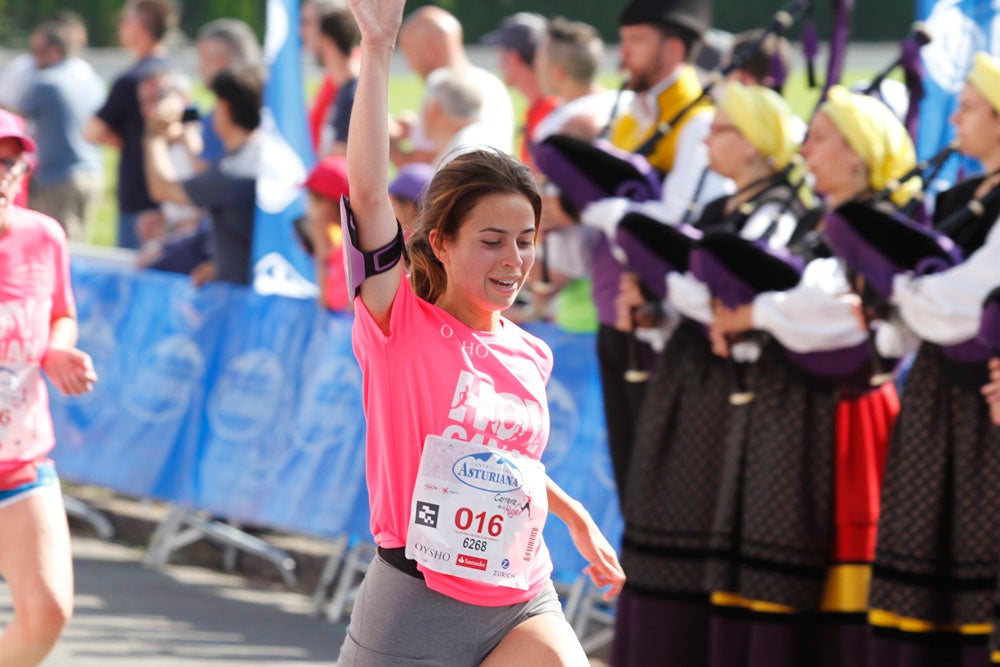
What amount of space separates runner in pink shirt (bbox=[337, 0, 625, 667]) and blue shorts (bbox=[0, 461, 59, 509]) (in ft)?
5.41

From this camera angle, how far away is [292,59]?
30.3 feet

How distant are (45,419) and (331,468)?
9.23 feet

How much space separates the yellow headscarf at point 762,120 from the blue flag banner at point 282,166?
9.74 ft

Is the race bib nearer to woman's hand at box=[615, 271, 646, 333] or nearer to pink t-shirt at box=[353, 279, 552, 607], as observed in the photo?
pink t-shirt at box=[353, 279, 552, 607]

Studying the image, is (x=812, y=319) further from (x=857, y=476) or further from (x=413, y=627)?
(x=413, y=627)

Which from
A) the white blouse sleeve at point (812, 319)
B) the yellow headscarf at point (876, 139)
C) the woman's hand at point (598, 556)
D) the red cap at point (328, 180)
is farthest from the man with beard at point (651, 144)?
the woman's hand at point (598, 556)

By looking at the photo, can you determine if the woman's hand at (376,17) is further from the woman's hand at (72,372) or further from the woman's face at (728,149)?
the woman's face at (728,149)

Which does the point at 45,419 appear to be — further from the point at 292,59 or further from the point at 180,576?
the point at 292,59

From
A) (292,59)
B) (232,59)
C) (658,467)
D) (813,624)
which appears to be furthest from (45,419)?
(232,59)

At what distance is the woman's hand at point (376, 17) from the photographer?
148 inches

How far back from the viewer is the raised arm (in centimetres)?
376

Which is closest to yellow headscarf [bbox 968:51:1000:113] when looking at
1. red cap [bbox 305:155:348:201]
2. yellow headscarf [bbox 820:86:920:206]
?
yellow headscarf [bbox 820:86:920:206]

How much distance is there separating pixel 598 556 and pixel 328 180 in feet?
14.0

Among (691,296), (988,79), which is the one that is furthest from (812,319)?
(988,79)
